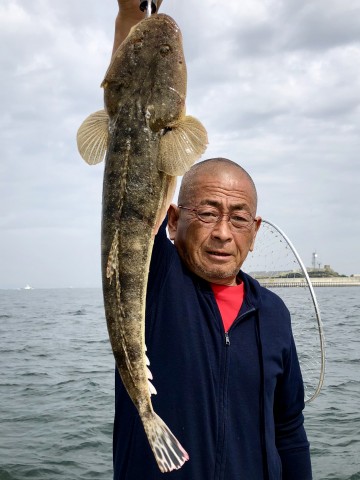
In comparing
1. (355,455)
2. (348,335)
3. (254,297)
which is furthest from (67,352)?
(254,297)

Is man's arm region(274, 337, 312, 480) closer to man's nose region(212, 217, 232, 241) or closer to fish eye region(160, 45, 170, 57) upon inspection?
man's nose region(212, 217, 232, 241)

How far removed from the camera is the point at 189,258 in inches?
123

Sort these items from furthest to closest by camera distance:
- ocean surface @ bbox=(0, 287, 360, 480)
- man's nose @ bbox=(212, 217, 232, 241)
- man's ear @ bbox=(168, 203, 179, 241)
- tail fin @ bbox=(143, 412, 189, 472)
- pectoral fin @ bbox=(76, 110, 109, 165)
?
ocean surface @ bbox=(0, 287, 360, 480) < man's ear @ bbox=(168, 203, 179, 241) < man's nose @ bbox=(212, 217, 232, 241) < pectoral fin @ bbox=(76, 110, 109, 165) < tail fin @ bbox=(143, 412, 189, 472)

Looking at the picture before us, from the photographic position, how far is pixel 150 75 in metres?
2.59

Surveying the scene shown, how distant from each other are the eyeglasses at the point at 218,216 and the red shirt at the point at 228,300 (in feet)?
1.27

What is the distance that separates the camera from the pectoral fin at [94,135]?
265 cm

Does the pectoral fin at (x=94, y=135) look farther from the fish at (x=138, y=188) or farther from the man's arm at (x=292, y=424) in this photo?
the man's arm at (x=292, y=424)

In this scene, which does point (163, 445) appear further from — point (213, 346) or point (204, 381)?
point (213, 346)

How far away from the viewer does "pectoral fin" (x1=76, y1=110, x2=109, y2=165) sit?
8.71ft

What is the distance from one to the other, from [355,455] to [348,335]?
13.3 m

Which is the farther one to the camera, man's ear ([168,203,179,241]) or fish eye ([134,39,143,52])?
man's ear ([168,203,179,241])

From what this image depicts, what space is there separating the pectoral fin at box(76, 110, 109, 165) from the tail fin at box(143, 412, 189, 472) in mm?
1348

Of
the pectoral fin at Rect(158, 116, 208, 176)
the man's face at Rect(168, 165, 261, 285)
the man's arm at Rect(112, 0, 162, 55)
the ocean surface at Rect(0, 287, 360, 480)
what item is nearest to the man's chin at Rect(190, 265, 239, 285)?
the man's face at Rect(168, 165, 261, 285)

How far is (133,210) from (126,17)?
1206 mm
